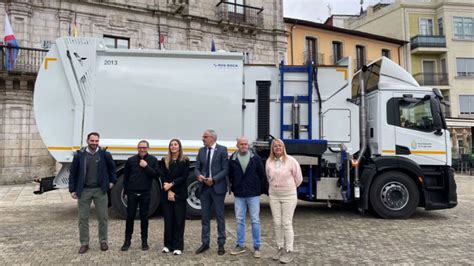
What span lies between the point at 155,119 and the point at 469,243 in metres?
6.14

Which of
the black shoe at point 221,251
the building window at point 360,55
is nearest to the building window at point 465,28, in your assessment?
the building window at point 360,55

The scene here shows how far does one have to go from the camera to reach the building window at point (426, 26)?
118ft

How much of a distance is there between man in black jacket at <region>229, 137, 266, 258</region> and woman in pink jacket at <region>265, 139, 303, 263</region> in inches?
10.0

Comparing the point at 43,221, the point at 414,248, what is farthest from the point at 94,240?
the point at 414,248

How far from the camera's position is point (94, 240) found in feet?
21.3

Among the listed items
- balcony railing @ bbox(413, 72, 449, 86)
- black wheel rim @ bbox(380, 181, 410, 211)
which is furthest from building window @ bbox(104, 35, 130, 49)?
balcony railing @ bbox(413, 72, 449, 86)

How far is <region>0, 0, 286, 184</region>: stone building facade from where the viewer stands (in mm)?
17484

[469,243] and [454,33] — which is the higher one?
[454,33]

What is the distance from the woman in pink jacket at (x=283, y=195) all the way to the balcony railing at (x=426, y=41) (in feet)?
109

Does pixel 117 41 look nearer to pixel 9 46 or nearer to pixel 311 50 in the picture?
pixel 9 46

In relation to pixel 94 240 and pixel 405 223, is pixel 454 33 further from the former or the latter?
pixel 94 240

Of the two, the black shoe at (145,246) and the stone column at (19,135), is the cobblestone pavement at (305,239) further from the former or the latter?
the stone column at (19,135)

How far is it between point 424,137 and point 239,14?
57.1ft

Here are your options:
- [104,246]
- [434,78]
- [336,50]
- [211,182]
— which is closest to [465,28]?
[434,78]
